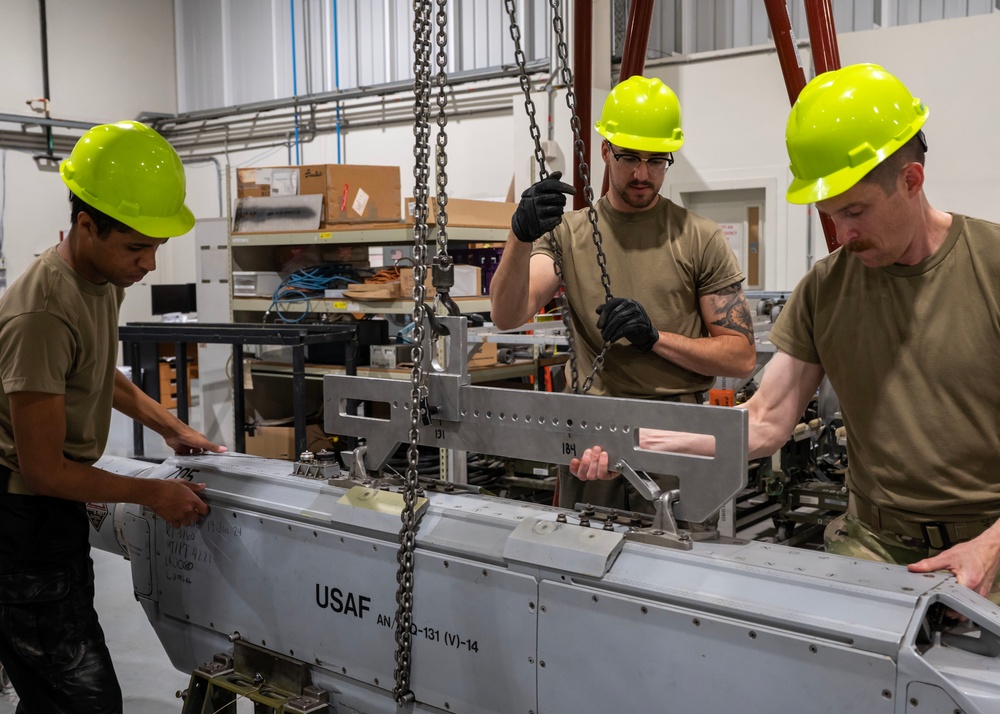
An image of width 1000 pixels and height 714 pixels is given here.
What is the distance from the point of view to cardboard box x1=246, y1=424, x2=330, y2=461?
5.27m

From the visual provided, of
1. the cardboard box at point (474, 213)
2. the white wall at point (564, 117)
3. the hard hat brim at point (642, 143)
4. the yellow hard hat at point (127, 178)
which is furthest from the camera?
the white wall at point (564, 117)

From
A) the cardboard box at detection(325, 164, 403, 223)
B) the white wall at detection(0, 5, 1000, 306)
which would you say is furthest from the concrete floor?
the white wall at detection(0, 5, 1000, 306)

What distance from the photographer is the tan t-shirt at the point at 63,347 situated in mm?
1662

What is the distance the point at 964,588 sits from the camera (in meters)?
1.23

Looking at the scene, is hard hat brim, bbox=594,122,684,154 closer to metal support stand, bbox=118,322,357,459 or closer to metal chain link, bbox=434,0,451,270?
metal chain link, bbox=434,0,451,270

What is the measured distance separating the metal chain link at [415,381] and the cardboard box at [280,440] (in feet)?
12.2

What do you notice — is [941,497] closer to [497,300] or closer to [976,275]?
[976,275]

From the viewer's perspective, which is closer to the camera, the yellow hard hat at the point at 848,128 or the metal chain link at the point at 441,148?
the yellow hard hat at the point at 848,128

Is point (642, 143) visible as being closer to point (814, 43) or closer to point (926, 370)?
point (926, 370)

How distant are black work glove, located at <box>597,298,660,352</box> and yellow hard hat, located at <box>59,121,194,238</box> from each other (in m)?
0.96

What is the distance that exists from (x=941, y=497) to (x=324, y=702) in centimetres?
122

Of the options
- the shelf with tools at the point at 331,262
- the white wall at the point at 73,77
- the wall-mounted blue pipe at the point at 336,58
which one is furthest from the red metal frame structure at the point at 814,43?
the white wall at the point at 73,77

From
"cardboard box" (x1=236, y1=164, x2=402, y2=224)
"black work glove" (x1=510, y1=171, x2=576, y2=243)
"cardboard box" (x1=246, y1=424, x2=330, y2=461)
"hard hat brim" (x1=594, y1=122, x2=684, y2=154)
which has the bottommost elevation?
"cardboard box" (x1=246, y1=424, x2=330, y2=461)

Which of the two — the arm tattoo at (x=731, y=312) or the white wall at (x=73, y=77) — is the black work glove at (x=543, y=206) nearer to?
the arm tattoo at (x=731, y=312)
